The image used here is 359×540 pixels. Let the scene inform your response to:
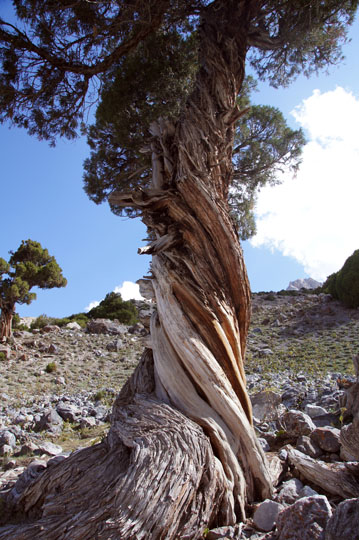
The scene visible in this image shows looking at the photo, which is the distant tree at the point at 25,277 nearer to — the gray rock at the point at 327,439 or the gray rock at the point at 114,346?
the gray rock at the point at 114,346

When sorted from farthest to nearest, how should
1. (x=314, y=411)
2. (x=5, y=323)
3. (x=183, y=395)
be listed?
(x=5, y=323)
(x=314, y=411)
(x=183, y=395)

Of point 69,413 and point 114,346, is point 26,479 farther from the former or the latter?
point 114,346

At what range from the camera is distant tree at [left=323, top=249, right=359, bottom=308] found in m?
17.2

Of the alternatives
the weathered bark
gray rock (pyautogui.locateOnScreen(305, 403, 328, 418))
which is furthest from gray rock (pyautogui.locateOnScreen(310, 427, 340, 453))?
the weathered bark

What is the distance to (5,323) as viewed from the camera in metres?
15.1

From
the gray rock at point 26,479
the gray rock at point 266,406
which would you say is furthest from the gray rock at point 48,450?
the gray rock at point 266,406

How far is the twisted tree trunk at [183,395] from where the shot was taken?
1.90 meters

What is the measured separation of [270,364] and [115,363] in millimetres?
4694

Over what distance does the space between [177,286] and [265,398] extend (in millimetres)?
2408

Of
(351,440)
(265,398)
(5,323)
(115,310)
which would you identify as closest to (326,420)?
(265,398)

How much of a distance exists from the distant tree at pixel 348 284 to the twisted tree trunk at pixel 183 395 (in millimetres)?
14995

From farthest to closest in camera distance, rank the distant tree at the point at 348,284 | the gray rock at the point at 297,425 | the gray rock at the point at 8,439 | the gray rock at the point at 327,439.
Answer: the distant tree at the point at 348,284
the gray rock at the point at 8,439
the gray rock at the point at 297,425
the gray rock at the point at 327,439

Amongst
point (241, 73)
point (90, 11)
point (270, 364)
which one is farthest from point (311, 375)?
point (90, 11)

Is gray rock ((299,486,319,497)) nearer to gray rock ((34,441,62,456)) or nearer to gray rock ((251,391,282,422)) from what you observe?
gray rock ((251,391,282,422))
